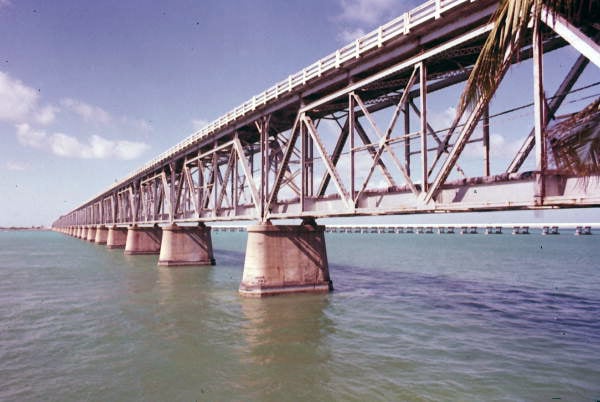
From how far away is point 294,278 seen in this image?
2384cm

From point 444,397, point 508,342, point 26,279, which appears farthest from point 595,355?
point 26,279

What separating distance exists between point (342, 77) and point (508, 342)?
44.5 feet

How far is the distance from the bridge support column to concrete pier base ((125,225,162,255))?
128 feet

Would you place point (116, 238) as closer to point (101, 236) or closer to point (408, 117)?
point (101, 236)

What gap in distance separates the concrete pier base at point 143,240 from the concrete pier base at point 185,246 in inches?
690

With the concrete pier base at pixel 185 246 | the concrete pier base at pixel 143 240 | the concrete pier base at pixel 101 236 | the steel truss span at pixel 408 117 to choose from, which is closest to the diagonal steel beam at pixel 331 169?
the steel truss span at pixel 408 117

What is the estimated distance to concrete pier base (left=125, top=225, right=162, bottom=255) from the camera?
5784 cm

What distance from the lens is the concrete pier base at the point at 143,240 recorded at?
57.8 meters

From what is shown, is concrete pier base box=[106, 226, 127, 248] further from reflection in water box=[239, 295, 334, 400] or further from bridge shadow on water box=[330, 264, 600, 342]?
reflection in water box=[239, 295, 334, 400]

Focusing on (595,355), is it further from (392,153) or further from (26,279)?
(26,279)

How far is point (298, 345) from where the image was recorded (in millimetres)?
15234

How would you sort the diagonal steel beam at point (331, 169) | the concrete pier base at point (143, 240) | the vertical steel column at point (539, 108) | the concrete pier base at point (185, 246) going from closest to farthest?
the vertical steel column at point (539, 108) → the diagonal steel beam at point (331, 169) → the concrete pier base at point (185, 246) → the concrete pier base at point (143, 240)

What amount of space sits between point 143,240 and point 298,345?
48.5 meters

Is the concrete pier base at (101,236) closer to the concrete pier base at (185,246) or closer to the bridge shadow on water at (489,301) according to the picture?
the concrete pier base at (185,246)
